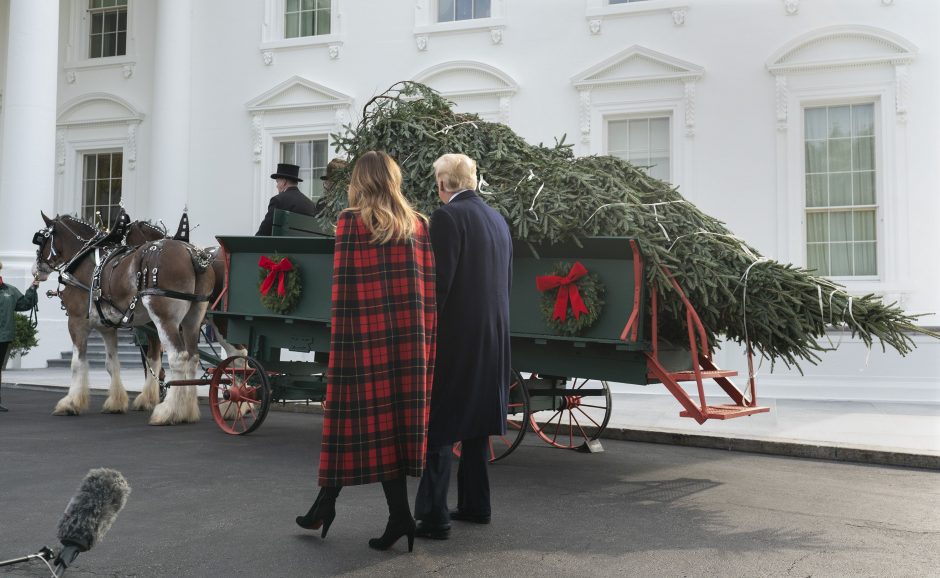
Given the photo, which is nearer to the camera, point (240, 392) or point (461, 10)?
point (240, 392)

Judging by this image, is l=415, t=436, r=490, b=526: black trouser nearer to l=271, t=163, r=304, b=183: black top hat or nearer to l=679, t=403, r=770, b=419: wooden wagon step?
l=679, t=403, r=770, b=419: wooden wagon step

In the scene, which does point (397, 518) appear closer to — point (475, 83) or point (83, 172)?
point (475, 83)

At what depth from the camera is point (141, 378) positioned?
14.6 metres

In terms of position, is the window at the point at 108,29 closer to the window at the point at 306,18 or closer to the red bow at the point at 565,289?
the window at the point at 306,18

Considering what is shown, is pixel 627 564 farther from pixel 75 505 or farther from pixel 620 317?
pixel 75 505

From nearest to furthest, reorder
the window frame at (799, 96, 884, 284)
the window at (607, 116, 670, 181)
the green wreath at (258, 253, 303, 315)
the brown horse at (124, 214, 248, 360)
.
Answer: the green wreath at (258, 253, 303, 315)
the brown horse at (124, 214, 248, 360)
the window frame at (799, 96, 884, 284)
the window at (607, 116, 670, 181)

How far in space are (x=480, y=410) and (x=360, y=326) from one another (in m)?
0.83

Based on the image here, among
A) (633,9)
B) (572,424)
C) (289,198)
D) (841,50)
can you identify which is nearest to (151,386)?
Result: (289,198)

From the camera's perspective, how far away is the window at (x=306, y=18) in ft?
53.9

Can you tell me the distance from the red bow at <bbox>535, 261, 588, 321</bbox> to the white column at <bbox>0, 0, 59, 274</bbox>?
12.4 metres

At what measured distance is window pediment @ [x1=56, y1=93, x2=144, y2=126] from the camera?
17.5 meters

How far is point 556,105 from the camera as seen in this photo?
1438cm

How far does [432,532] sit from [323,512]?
571 mm

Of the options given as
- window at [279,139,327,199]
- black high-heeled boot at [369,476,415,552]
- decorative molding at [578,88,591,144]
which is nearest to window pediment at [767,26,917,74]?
decorative molding at [578,88,591,144]
